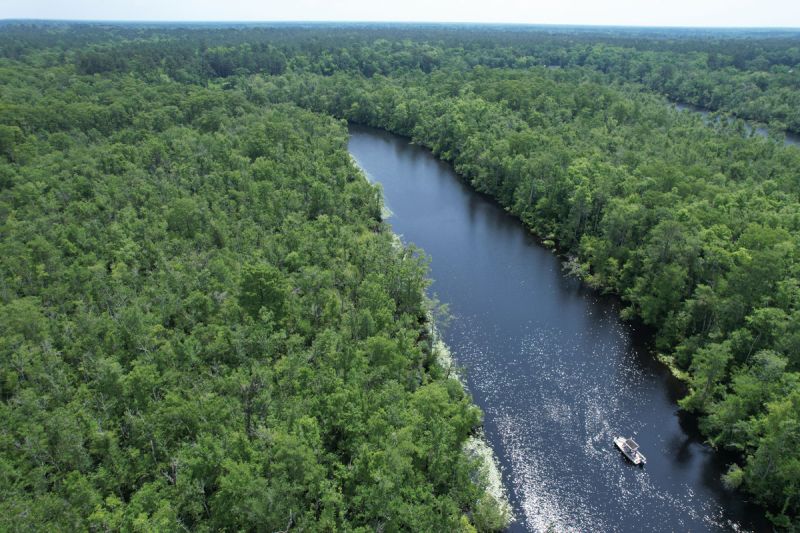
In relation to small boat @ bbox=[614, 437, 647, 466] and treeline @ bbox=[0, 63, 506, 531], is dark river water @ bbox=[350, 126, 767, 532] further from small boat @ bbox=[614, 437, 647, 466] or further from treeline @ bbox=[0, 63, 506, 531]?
treeline @ bbox=[0, 63, 506, 531]

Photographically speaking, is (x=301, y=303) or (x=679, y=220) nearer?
(x=301, y=303)

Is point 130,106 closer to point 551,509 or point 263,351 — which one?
point 263,351

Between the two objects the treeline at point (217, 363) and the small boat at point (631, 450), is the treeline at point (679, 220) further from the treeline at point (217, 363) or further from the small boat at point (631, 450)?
the treeline at point (217, 363)

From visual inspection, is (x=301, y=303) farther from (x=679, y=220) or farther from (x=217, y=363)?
(x=679, y=220)

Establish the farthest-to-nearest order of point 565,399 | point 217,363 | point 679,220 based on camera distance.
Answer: point 679,220
point 565,399
point 217,363

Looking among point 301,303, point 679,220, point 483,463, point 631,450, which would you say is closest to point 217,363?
point 301,303

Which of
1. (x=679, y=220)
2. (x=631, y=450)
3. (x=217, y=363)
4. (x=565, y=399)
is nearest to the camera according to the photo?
(x=631, y=450)

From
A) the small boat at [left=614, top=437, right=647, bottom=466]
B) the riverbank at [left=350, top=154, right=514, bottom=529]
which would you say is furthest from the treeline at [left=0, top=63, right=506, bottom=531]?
the small boat at [left=614, top=437, right=647, bottom=466]
